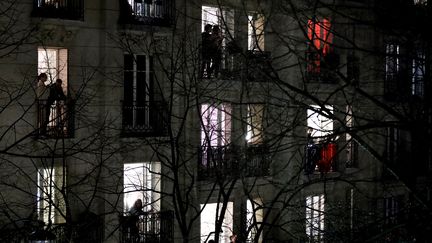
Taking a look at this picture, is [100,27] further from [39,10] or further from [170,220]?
[170,220]

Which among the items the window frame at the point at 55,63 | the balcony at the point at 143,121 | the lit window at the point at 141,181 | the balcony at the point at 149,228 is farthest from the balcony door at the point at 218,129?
the window frame at the point at 55,63

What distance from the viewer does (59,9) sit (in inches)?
A: 997

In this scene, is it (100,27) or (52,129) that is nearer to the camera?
(52,129)

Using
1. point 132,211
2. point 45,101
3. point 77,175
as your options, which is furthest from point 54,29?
point 132,211

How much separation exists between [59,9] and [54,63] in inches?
73.0

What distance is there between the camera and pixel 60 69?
2591 cm

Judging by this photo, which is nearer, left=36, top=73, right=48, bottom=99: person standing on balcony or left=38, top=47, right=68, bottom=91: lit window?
left=36, top=73, right=48, bottom=99: person standing on balcony

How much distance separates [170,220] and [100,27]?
23.4 feet

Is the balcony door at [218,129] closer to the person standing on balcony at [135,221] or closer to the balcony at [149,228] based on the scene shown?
the balcony at [149,228]

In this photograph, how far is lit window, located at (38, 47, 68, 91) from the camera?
84.3ft

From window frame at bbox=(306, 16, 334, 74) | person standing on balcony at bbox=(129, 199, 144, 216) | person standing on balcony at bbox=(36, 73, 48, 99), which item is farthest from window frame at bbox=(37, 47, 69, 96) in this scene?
window frame at bbox=(306, 16, 334, 74)

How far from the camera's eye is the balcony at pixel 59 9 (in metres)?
24.9

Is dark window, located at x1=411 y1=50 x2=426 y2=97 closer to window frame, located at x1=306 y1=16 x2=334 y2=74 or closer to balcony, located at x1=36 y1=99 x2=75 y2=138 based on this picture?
window frame, located at x1=306 y1=16 x2=334 y2=74

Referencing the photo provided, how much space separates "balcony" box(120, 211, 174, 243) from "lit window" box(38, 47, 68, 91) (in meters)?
5.01
